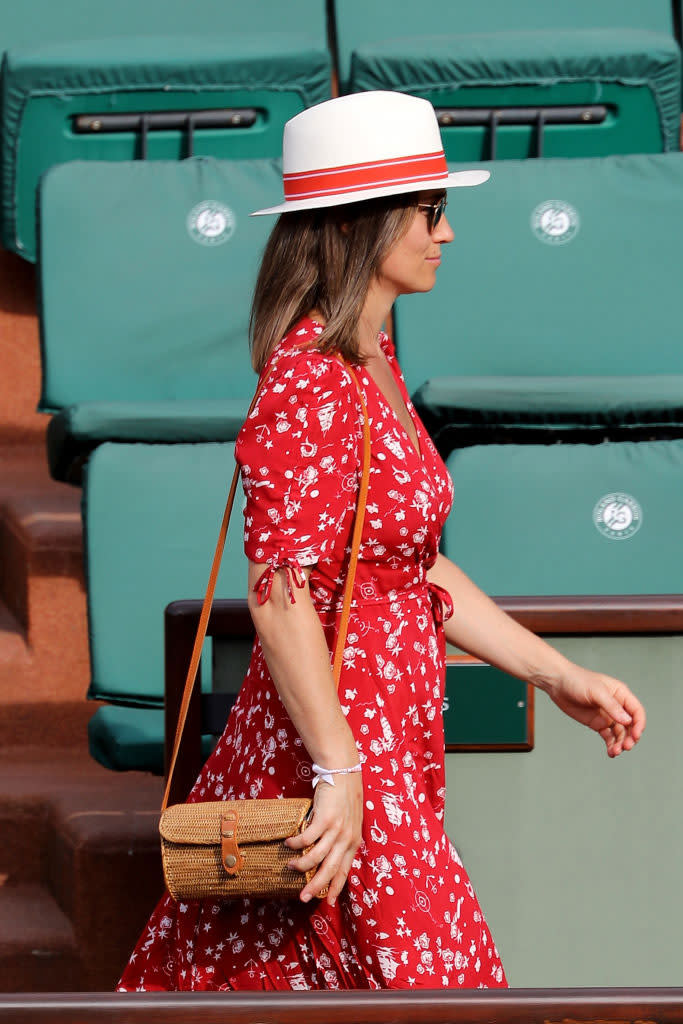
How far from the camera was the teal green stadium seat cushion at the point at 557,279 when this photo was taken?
180cm

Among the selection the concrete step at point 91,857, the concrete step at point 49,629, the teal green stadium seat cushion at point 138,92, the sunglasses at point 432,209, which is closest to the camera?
the sunglasses at point 432,209

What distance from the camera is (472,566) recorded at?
152 centimetres

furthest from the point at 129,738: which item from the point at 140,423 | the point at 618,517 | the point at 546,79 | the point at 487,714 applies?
the point at 546,79

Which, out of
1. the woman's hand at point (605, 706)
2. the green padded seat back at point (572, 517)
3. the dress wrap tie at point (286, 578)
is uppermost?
the green padded seat back at point (572, 517)

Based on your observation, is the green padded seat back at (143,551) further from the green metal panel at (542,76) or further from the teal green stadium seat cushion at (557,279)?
the green metal panel at (542,76)

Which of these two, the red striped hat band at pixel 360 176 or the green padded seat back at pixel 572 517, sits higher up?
the red striped hat band at pixel 360 176

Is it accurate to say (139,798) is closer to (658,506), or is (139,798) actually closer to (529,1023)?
(658,506)

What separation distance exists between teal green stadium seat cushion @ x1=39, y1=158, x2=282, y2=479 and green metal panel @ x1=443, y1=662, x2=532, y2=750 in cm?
68

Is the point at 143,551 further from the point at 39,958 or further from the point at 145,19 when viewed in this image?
the point at 145,19

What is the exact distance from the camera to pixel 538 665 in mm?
1030

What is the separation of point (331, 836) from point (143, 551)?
Result: 30.6 inches

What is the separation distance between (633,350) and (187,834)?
1.14 m

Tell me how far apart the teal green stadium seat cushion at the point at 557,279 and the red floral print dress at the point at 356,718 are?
0.84 metres

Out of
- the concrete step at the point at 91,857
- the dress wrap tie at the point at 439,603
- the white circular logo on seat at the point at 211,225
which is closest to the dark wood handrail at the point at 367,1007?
the dress wrap tie at the point at 439,603
